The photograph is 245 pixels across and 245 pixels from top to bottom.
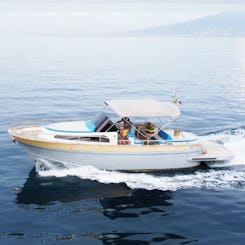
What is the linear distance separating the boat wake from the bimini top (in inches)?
130

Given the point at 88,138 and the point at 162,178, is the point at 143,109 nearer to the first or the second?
the point at 88,138

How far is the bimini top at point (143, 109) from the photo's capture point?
22641mm

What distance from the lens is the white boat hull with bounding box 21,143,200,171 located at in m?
22.4

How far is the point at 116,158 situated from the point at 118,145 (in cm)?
74

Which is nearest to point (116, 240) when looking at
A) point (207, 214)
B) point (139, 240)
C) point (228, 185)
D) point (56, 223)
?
point (139, 240)

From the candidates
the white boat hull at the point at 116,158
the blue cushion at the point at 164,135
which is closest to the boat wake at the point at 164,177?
the white boat hull at the point at 116,158

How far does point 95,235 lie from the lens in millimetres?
16562

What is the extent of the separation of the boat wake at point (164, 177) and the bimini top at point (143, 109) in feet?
10.8

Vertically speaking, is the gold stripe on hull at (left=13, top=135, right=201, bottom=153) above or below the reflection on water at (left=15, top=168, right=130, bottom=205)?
above

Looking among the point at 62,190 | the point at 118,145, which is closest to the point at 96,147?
the point at 118,145

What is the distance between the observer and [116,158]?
74.1ft

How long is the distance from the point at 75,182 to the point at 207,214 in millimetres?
7151

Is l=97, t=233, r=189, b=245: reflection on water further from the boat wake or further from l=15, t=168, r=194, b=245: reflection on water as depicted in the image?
the boat wake

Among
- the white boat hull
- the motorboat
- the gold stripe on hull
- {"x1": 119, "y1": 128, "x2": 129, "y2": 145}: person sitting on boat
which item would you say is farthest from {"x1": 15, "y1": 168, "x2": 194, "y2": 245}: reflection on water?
{"x1": 119, "y1": 128, "x2": 129, "y2": 145}: person sitting on boat
